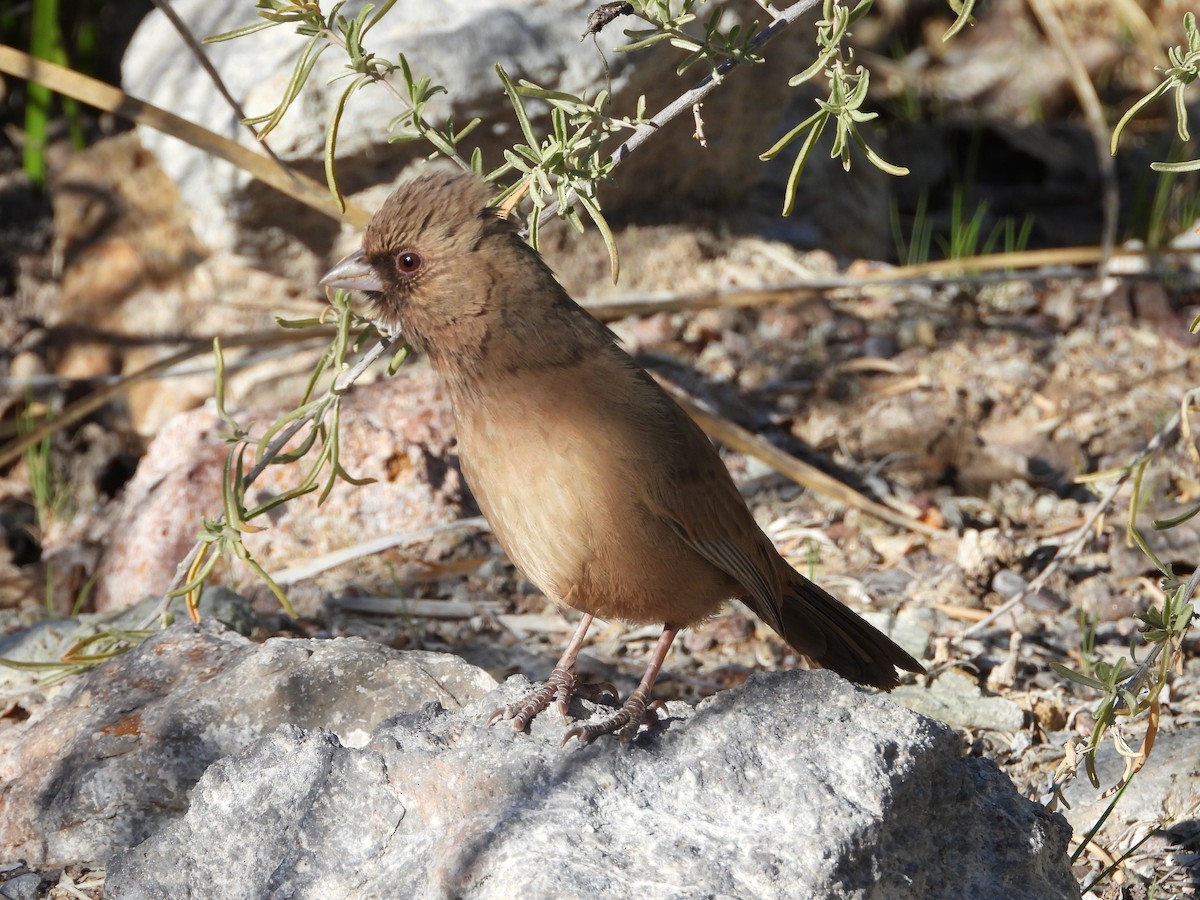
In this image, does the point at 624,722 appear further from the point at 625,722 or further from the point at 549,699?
the point at 549,699

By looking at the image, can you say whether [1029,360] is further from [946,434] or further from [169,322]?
[169,322]

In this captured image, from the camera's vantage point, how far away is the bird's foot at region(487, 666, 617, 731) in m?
2.84

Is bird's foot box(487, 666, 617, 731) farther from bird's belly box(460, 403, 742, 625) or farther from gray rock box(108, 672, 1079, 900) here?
bird's belly box(460, 403, 742, 625)

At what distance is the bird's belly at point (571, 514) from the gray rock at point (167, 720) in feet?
1.22

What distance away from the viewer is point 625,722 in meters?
2.78

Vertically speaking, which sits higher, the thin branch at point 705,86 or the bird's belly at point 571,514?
the thin branch at point 705,86

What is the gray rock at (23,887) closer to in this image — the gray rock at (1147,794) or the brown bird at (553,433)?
the brown bird at (553,433)

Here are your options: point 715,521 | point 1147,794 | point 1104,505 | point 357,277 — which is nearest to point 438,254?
point 357,277

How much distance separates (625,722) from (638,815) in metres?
0.33

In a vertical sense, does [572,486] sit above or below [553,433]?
below

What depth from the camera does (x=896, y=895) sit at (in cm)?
244

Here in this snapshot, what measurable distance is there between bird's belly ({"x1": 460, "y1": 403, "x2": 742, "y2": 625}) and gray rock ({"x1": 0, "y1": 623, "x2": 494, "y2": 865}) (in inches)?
14.6

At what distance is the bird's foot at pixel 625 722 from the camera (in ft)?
8.90

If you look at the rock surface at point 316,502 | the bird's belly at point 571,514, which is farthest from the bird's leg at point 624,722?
the rock surface at point 316,502
